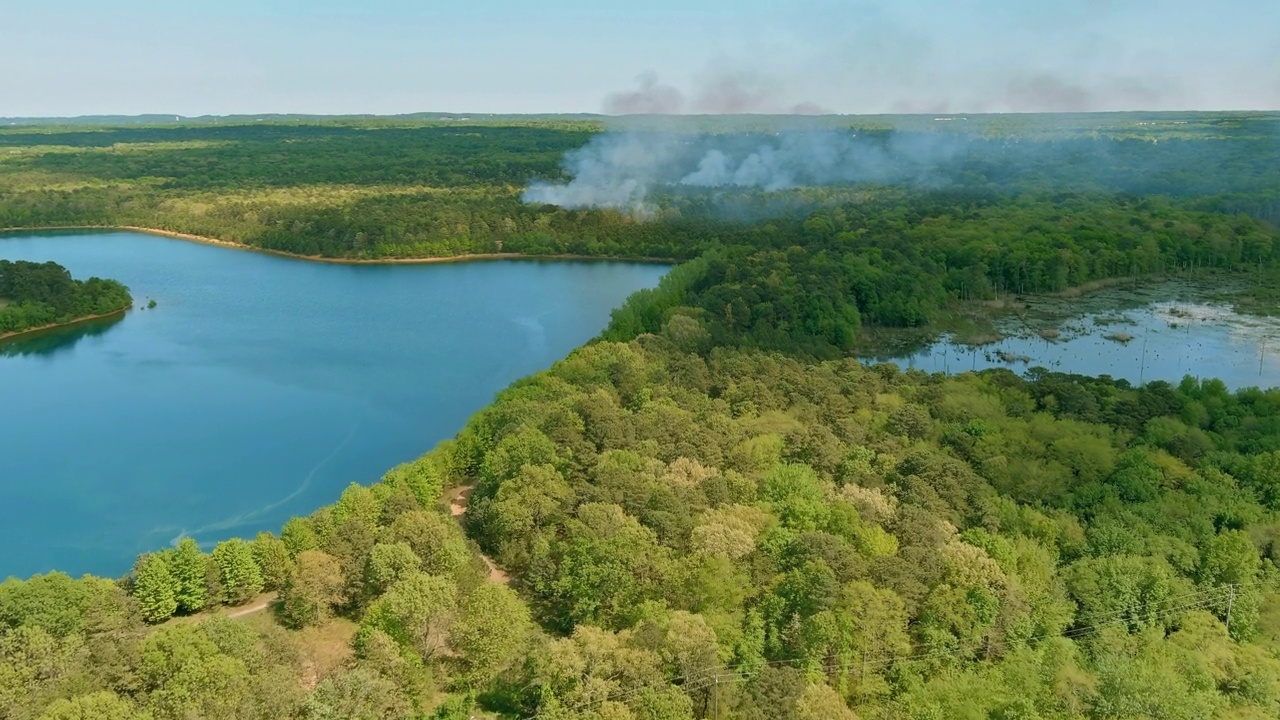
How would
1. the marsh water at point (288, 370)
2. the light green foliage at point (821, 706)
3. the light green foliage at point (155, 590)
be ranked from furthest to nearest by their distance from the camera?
1. the marsh water at point (288, 370)
2. the light green foliage at point (155, 590)
3. the light green foliage at point (821, 706)

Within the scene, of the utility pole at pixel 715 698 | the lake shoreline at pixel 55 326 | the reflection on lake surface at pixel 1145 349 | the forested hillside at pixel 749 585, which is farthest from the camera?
the lake shoreline at pixel 55 326

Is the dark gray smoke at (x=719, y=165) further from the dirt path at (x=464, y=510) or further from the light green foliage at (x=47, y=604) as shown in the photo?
the light green foliage at (x=47, y=604)

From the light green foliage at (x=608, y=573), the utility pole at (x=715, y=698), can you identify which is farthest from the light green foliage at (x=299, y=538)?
the utility pole at (x=715, y=698)

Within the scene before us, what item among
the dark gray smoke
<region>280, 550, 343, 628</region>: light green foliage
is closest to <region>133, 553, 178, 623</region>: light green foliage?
<region>280, 550, 343, 628</region>: light green foliage

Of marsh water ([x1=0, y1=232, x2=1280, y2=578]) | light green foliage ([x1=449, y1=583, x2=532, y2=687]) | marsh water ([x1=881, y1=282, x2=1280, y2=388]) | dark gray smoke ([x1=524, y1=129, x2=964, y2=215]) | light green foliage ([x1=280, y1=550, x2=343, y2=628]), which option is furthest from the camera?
dark gray smoke ([x1=524, y1=129, x2=964, y2=215])

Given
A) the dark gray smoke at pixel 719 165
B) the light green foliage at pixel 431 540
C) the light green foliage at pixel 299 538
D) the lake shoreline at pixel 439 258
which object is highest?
the dark gray smoke at pixel 719 165

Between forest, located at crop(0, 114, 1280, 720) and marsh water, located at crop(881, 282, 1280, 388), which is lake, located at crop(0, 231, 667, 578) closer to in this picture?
forest, located at crop(0, 114, 1280, 720)

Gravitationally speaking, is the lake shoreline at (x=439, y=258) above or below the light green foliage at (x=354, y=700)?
above
